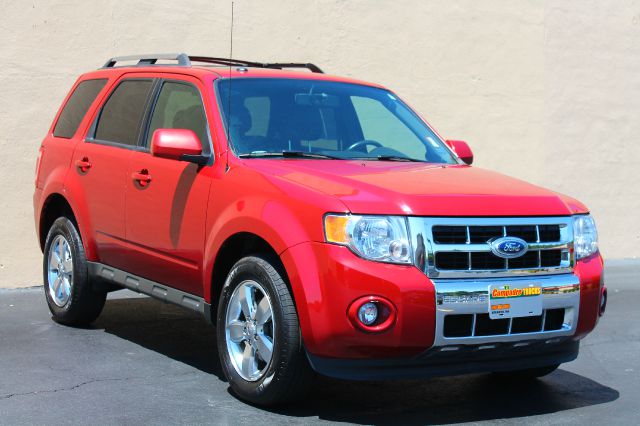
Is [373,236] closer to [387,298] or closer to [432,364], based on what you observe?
[387,298]

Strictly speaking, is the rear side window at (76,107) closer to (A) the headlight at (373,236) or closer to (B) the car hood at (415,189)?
(B) the car hood at (415,189)

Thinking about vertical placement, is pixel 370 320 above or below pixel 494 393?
above

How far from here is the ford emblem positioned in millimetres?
5434

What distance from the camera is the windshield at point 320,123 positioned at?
647 cm

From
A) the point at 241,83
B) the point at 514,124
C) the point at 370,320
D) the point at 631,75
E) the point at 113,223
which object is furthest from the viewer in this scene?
the point at 631,75

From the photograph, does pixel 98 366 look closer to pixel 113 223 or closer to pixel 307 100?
pixel 113 223

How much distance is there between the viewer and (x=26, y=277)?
10328mm

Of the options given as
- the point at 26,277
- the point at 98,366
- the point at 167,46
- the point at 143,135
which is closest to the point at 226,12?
the point at 167,46

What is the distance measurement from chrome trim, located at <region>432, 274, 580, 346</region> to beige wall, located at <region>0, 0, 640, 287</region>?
6060 mm

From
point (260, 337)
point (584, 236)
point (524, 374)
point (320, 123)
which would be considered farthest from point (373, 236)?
point (524, 374)

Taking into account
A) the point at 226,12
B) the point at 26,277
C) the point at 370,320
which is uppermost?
the point at 226,12

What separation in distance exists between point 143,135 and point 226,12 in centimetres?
437

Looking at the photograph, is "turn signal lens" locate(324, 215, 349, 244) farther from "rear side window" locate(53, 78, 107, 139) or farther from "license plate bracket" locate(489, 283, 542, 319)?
"rear side window" locate(53, 78, 107, 139)

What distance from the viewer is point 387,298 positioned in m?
5.19
